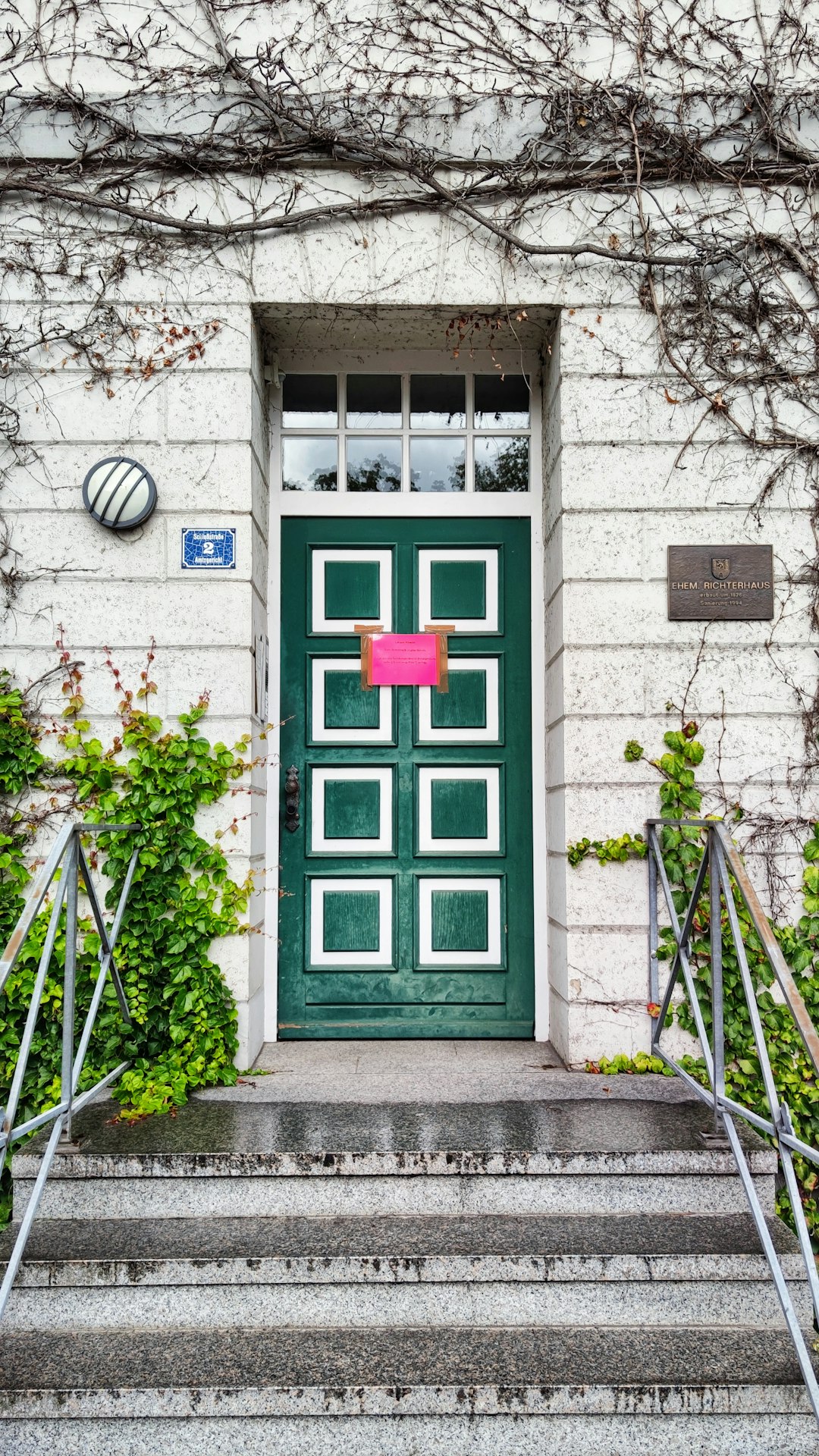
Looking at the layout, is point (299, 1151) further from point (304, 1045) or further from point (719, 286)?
point (719, 286)

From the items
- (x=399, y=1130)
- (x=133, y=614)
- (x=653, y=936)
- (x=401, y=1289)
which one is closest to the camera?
(x=401, y=1289)

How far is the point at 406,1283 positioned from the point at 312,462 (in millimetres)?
3058

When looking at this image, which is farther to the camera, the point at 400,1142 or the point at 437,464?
the point at 437,464

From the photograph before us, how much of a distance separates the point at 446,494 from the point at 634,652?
1081 mm

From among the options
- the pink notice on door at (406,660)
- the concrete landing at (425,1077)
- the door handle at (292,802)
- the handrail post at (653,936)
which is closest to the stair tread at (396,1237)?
the concrete landing at (425,1077)

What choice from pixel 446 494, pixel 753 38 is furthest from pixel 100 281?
pixel 753 38

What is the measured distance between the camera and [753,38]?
3691mm

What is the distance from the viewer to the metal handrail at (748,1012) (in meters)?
2.24

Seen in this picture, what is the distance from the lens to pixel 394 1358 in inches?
91.2

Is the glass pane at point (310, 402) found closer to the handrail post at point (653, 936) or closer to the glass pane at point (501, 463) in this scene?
the glass pane at point (501, 463)

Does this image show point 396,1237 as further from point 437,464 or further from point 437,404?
point 437,404

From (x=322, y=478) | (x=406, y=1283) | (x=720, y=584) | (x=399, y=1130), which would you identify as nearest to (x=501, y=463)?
(x=322, y=478)

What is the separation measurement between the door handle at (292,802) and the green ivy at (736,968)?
1.14 meters

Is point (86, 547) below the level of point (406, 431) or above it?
below
